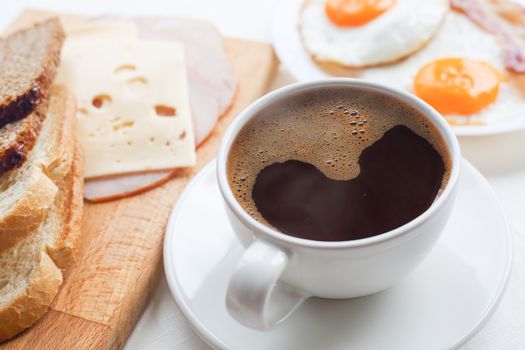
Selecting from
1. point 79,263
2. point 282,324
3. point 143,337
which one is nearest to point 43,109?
point 79,263

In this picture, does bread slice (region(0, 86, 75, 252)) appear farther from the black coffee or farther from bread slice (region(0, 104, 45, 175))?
the black coffee

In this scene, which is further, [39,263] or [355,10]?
[355,10]

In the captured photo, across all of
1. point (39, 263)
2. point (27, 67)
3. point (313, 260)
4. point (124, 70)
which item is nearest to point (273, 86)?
point (124, 70)

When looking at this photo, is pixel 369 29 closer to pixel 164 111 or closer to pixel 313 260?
pixel 164 111

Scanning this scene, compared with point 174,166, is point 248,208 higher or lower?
higher

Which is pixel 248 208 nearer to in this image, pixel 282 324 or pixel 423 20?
pixel 282 324

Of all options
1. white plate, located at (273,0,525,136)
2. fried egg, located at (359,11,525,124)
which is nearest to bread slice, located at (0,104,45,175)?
white plate, located at (273,0,525,136)
